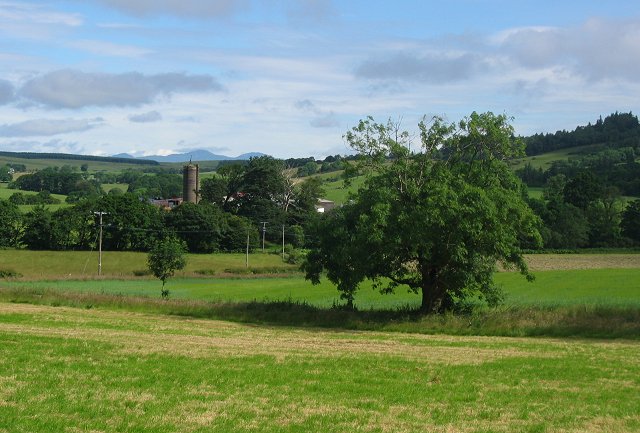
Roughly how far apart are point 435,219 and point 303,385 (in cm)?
1842

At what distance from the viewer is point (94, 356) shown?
20672mm

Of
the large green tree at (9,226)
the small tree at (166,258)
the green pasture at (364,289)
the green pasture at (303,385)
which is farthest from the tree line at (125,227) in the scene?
the green pasture at (303,385)

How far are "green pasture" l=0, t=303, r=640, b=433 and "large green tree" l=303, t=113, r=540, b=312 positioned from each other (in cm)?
771

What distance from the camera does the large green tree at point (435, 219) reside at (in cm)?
3509

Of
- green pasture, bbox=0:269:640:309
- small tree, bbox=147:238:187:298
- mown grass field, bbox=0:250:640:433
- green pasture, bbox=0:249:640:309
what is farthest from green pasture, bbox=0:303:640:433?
small tree, bbox=147:238:187:298

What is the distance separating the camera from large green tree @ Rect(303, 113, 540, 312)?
3509 centimetres

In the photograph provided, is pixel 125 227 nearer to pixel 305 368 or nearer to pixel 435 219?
pixel 435 219

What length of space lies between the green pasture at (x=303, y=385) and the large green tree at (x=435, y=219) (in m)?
7.71

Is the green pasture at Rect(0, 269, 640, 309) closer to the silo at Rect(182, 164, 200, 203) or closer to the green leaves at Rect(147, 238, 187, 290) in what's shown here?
the green leaves at Rect(147, 238, 187, 290)

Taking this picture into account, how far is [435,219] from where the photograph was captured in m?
34.4

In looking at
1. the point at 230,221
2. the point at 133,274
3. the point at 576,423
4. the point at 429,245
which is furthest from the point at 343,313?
the point at 230,221

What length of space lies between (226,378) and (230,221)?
99871mm

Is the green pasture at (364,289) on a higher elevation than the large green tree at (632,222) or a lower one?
lower

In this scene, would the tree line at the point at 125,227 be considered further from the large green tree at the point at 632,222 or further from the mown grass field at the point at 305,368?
the mown grass field at the point at 305,368
